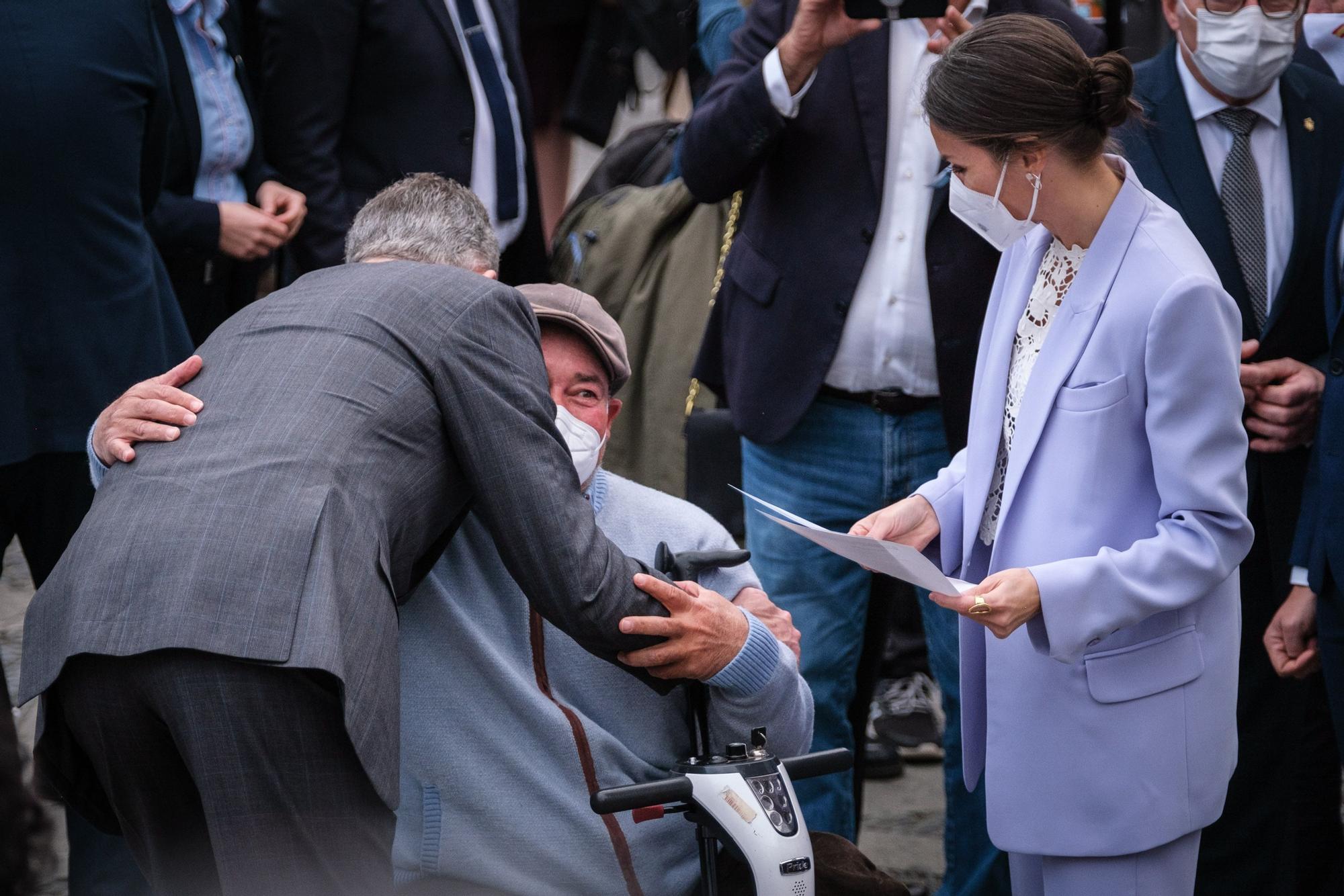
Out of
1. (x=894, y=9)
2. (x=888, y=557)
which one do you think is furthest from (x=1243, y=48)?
(x=888, y=557)

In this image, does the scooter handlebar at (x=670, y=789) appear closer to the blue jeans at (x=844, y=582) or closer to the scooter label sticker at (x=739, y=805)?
the scooter label sticker at (x=739, y=805)

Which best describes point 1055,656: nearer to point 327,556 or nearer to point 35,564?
point 327,556

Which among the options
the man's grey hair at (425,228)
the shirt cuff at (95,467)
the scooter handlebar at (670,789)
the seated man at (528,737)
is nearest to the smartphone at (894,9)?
the man's grey hair at (425,228)

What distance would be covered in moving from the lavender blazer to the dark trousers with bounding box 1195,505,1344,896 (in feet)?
3.56

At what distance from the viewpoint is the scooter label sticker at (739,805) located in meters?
2.21

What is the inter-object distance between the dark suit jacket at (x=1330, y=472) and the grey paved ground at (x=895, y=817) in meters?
1.29

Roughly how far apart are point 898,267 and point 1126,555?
118 centimetres

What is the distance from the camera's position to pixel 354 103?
4082 mm

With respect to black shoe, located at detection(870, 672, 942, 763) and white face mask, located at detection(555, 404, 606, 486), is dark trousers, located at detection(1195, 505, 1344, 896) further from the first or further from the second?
white face mask, located at detection(555, 404, 606, 486)

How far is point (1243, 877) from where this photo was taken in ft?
11.4

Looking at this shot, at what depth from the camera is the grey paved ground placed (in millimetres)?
3895

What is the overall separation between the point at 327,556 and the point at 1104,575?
3.40 ft

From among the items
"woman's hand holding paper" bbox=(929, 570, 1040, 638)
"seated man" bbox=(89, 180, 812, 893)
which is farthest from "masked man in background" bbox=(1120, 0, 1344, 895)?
"seated man" bbox=(89, 180, 812, 893)

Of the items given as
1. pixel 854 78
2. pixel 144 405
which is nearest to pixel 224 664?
pixel 144 405
